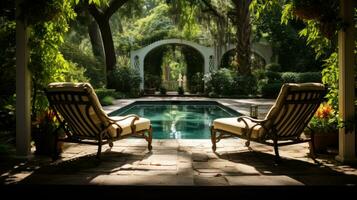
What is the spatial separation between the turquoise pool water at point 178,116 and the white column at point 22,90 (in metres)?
3.81

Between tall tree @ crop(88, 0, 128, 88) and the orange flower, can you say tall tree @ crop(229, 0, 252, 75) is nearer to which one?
tall tree @ crop(88, 0, 128, 88)

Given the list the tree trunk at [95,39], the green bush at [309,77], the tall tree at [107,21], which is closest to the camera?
the tall tree at [107,21]

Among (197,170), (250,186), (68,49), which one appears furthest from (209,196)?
(68,49)

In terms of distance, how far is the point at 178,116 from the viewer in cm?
1228

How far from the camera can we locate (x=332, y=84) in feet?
17.6

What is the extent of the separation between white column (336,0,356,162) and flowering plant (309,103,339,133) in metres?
0.47

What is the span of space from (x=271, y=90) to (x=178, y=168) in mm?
13348

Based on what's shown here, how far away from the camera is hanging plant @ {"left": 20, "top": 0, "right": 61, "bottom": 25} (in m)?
4.68

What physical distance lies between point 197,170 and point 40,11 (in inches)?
95.3

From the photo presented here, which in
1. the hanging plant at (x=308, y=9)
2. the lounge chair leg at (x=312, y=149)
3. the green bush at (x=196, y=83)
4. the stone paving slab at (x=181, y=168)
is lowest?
the stone paving slab at (x=181, y=168)

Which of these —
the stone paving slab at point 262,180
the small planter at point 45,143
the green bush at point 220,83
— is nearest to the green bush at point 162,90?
the green bush at point 220,83

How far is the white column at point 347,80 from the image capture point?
14.9 feet

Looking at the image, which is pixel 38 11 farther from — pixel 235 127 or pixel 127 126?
pixel 235 127

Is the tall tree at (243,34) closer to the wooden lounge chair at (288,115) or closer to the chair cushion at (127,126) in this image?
the chair cushion at (127,126)
